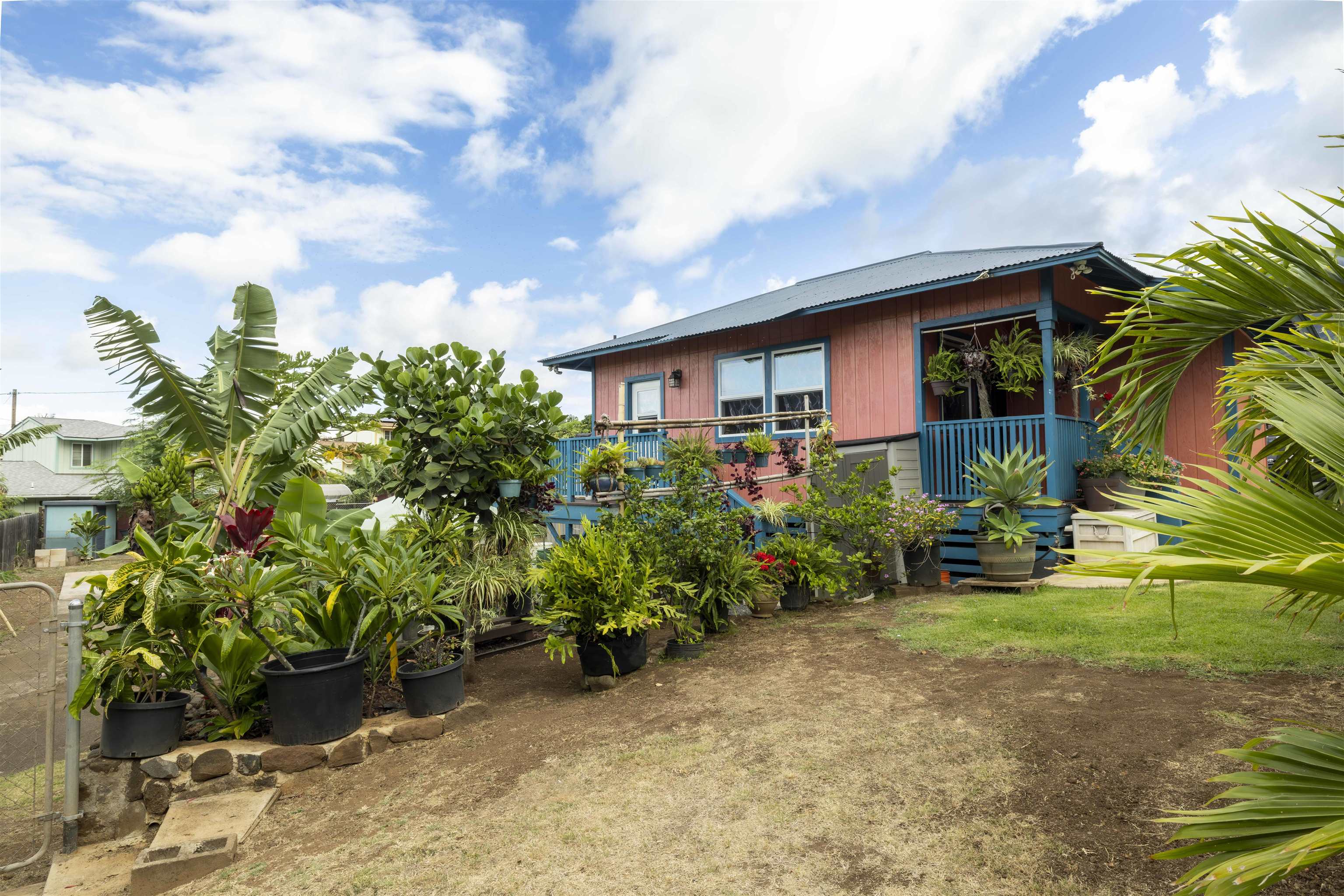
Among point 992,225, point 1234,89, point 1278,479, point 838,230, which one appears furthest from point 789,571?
point 992,225

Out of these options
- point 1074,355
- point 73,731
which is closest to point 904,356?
point 1074,355

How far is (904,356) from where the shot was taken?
10.4 meters

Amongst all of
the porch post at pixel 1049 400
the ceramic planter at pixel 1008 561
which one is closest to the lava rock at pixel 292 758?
the ceramic planter at pixel 1008 561

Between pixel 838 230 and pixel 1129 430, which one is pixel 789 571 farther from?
pixel 838 230

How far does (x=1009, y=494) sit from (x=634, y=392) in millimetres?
8530

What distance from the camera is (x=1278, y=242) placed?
2.52 metres

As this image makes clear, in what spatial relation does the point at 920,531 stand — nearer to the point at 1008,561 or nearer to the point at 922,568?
the point at 922,568

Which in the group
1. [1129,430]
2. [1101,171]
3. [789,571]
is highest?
[1101,171]

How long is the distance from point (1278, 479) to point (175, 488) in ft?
57.1

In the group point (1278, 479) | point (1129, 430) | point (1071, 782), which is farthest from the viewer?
point (1129, 430)

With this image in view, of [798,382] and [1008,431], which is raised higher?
[798,382]

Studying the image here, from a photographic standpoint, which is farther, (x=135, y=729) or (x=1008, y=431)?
(x=1008, y=431)

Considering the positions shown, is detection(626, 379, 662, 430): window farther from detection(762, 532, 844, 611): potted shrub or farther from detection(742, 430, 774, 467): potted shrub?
detection(762, 532, 844, 611): potted shrub

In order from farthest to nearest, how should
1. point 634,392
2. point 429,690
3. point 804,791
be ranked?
point 634,392 < point 429,690 < point 804,791
